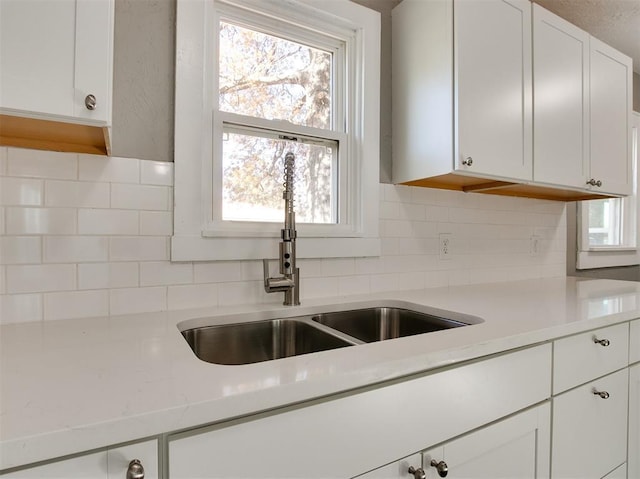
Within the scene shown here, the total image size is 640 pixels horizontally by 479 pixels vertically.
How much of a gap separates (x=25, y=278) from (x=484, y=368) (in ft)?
4.07

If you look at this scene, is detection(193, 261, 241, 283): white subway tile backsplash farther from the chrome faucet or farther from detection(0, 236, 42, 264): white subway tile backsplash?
detection(0, 236, 42, 264): white subway tile backsplash

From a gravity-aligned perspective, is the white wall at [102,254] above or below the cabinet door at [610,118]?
below

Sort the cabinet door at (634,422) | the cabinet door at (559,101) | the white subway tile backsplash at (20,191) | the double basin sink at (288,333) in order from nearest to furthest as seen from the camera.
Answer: the white subway tile backsplash at (20,191)
the double basin sink at (288,333)
the cabinet door at (634,422)
the cabinet door at (559,101)

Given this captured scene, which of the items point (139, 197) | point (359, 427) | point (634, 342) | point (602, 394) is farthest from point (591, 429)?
point (139, 197)

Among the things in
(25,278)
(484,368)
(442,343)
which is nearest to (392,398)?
(442,343)

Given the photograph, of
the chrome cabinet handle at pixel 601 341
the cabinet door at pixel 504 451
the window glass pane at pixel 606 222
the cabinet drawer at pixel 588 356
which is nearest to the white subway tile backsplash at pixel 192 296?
the cabinet door at pixel 504 451

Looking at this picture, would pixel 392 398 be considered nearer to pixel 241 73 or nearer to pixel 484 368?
pixel 484 368

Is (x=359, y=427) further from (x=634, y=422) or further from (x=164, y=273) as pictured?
(x=634, y=422)

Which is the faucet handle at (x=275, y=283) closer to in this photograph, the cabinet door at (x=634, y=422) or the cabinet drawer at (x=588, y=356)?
the cabinet drawer at (x=588, y=356)

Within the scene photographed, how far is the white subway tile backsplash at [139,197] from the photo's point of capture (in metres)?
1.11

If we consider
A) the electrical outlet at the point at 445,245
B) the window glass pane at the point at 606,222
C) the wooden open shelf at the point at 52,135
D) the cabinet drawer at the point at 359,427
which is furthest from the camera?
the window glass pane at the point at 606,222

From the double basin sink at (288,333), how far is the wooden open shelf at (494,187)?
610 mm

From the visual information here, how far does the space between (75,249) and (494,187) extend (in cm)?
171

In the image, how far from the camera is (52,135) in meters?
0.94
